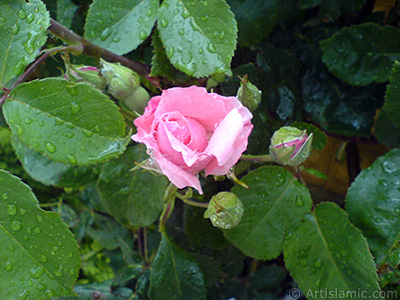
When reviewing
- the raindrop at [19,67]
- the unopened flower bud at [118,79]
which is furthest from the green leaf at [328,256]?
the raindrop at [19,67]

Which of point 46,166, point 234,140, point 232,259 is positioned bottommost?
point 232,259

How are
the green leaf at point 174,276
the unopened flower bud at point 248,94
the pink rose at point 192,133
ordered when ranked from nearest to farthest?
the pink rose at point 192,133, the unopened flower bud at point 248,94, the green leaf at point 174,276

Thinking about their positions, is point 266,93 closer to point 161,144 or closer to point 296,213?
point 296,213

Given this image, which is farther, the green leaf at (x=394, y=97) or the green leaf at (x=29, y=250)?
the green leaf at (x=394, y=97)

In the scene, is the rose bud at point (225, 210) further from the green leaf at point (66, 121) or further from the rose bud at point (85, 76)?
the rose bud at point (85, 76)

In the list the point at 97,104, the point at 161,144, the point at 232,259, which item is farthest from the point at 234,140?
the point at 232,259

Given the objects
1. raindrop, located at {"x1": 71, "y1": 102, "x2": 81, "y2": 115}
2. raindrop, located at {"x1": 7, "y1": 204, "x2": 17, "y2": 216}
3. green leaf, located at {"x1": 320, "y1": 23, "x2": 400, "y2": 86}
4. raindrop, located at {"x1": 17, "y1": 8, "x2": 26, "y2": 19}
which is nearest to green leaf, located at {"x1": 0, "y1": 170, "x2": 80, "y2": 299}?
raindrop, located at {"x1": 7, "y1": 204, "x2": 17, "y2": 216}
